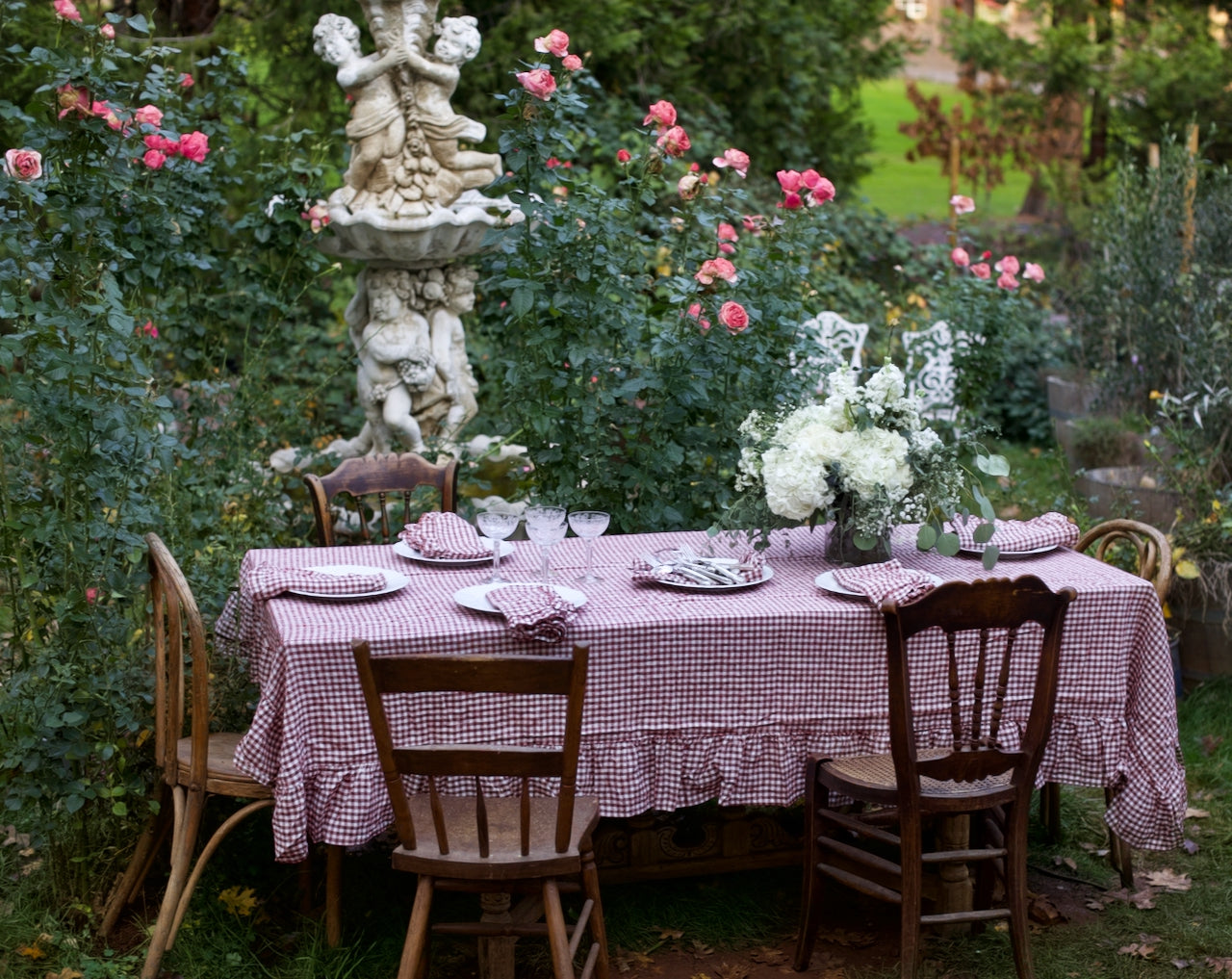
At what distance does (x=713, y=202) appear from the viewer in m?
4.69

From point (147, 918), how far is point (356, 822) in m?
0.84

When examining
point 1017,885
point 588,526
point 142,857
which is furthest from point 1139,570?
point 142,857

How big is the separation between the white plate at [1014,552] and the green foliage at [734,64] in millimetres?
6310

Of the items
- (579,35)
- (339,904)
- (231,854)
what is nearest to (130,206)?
(231,854)

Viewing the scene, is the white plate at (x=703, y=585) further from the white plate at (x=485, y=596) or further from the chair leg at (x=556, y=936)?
the chair leg at (x=556, y=936)

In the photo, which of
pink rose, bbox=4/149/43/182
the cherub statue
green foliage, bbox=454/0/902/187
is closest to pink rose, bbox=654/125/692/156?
pink rose, bbox=4/149/43/182

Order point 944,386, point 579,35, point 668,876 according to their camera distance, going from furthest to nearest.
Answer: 1. point 579,35
2. point 944,386
3. point 668,876

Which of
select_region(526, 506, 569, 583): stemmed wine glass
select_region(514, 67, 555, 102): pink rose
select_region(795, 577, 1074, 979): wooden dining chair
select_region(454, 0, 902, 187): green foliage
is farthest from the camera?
select_region(454, 0, 902, 187): green foliage

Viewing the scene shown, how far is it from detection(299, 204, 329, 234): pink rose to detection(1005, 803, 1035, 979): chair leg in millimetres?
3622

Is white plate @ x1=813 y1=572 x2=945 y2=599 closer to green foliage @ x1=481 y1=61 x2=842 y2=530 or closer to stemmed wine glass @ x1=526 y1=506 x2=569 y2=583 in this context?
stemmed wine glass @ x1=526 y1=506 x2=569 y2=583

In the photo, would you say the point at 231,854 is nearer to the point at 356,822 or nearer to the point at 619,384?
the point at 356,822

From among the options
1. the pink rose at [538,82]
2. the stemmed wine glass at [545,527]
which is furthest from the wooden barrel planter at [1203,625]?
the pink rose at [538,82]

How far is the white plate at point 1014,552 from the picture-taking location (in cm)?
374

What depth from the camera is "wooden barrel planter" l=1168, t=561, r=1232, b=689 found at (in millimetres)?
5098
